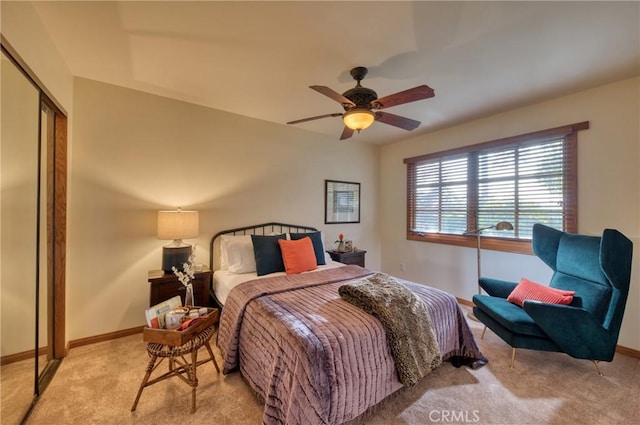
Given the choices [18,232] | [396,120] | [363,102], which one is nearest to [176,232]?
[18,232]

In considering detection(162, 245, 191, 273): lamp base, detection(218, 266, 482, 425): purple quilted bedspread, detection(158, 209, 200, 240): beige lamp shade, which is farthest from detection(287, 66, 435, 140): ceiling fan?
detection(162, 245, 191, 273): lamp base

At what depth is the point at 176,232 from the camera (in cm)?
263

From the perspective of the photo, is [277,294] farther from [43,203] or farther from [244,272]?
[43,203]

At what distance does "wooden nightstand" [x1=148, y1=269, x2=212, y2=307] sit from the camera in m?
2.52

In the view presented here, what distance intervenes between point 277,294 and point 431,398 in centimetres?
136

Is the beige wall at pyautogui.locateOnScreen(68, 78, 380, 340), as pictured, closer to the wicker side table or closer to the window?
the wicker side table

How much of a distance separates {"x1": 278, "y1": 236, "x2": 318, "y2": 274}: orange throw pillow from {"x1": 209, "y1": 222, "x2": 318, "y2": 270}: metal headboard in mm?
696

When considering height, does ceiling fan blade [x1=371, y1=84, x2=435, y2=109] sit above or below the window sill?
above

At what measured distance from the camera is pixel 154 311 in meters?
1.82

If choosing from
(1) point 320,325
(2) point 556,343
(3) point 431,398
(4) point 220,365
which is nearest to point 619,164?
(2) point 556,343

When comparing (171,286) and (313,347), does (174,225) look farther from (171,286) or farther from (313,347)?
(313,347)

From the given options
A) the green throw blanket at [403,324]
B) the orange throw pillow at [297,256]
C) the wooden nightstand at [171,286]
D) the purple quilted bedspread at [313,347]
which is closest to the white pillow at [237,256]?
the wooden nightstand at [171,286]

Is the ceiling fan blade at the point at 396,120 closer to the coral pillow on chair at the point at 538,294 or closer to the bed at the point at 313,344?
the bed at the point at 313,344
